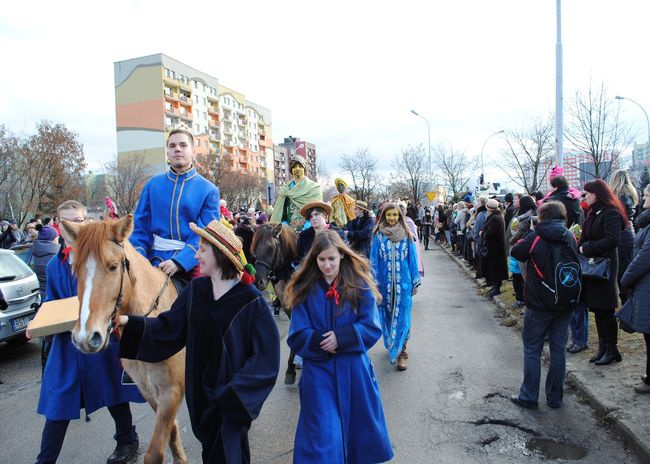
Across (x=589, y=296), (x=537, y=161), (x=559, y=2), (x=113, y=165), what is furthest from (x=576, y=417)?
(x=113, y=165)

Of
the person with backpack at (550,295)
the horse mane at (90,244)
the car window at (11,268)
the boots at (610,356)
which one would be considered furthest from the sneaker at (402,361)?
the car window at (11,268)

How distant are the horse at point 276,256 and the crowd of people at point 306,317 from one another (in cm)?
18

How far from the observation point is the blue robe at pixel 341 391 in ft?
10.1

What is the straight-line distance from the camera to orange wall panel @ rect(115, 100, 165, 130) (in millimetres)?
70438

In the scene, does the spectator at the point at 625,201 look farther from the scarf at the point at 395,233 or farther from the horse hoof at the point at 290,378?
the horse hoof at the point at 290,378

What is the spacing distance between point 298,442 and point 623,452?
294 centimetres

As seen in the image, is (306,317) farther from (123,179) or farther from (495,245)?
(123,179)

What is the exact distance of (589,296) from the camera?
5805mm

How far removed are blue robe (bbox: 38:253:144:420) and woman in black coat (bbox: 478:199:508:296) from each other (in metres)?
8.98

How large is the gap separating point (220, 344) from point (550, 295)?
3506 mm

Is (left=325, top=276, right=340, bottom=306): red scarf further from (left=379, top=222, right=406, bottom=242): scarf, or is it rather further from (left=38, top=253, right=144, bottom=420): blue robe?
(left=379, top=222, right=406, bottom=242): scarf

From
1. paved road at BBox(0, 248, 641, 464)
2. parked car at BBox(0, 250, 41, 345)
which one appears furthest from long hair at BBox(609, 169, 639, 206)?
parked car at BBox(0, 250, 41, 345)

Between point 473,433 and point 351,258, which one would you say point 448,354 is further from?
point 351,258

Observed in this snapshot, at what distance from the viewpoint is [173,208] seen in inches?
165
